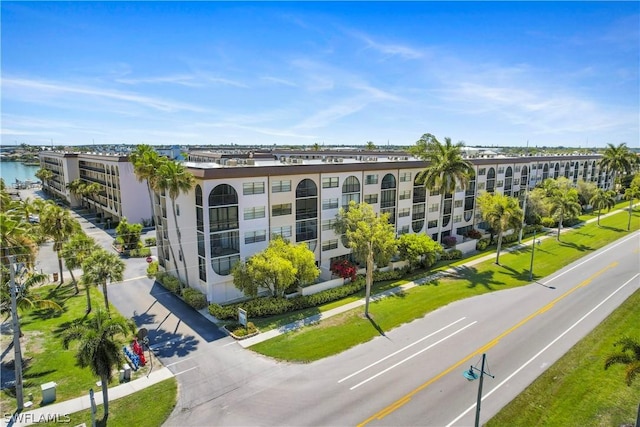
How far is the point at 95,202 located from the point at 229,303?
53.5 metres

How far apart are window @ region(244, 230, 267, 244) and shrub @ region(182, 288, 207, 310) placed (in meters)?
6.37

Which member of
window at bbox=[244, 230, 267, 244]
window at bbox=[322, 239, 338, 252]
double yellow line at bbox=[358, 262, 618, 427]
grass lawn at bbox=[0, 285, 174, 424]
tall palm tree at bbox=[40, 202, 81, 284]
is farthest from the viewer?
window at bbox=[322, 239, 338, 252]

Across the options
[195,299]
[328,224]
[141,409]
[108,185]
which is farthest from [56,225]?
[108,185]

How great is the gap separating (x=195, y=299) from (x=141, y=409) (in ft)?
44.4

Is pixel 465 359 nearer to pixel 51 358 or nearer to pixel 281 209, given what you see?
pixel 281 209

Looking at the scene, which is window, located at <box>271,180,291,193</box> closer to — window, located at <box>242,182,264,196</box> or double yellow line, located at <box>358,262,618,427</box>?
window, located at <box>242,182,264,196</box>

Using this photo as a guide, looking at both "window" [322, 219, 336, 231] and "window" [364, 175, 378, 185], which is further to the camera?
"window" [364, 175, 378, 185]

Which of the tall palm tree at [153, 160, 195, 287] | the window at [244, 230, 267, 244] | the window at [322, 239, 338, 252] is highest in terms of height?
the tall palm tree at [153, 160, 195, 287]

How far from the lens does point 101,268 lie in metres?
30.8

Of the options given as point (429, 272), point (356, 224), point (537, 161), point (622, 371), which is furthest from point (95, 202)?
point (537, 161)

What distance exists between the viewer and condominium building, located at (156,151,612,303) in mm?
34281

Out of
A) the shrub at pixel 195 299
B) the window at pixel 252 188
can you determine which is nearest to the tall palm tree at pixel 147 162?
the window at pixel 252 188

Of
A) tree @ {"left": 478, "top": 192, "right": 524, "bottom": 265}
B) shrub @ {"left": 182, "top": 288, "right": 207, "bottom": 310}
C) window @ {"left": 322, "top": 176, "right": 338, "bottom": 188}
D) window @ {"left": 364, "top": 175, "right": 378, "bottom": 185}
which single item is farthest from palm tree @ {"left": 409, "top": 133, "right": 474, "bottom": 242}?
shrub @ {"left": 182, "top": 288, "right": 207, "bottom": 310}

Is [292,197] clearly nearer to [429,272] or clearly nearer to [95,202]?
[429,272]
